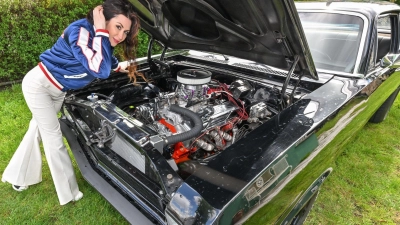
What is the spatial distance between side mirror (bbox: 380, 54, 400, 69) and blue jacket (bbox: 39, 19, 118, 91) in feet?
7.79

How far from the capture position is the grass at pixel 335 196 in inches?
85.2

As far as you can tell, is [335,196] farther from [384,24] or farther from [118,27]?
[118,27]

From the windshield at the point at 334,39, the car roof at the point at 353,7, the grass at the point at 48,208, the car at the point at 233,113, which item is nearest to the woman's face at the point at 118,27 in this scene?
the car at the point at 233,113

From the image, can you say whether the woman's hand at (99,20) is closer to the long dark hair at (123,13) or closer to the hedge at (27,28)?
the long dark hair at (123,13)

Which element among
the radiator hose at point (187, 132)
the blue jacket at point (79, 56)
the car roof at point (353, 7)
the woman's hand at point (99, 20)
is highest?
the woman's hand at point (99, 20)

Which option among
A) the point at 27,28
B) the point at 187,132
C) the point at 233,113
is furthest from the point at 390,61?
the point at 27,28

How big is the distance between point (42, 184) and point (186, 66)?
176 cm

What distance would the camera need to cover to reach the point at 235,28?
1.92m

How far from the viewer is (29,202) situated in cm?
227

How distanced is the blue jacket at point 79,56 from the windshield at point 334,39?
1.82 m

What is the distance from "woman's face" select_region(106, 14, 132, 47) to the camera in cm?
165

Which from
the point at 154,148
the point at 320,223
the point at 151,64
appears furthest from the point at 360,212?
Result: the point at 151,64

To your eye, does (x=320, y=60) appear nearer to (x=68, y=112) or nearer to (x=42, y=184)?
(x=68, y=112)

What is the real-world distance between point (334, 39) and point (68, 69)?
2.26 meters
